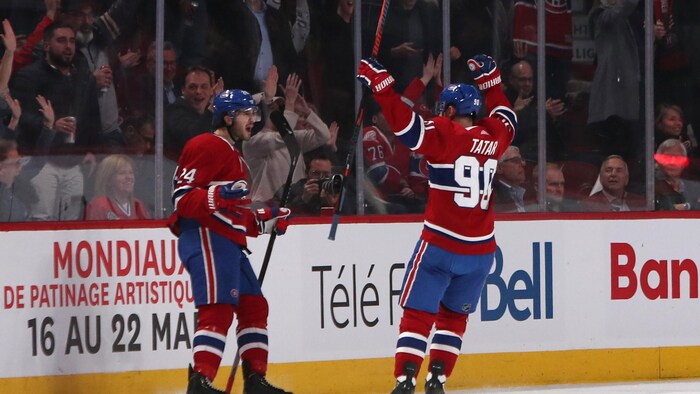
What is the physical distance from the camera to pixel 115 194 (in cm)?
638

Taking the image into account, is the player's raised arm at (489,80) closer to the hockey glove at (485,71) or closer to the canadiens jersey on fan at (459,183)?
the hockey glove at (485,71)

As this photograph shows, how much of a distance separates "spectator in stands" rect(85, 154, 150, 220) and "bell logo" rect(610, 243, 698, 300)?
235 cm

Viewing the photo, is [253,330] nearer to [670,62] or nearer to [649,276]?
[649,276]

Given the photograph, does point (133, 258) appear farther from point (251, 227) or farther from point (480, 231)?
point (480, 231)

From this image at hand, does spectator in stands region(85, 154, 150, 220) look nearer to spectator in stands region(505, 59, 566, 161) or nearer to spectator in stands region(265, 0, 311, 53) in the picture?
spectator in stands region(265, 0, 311, 53)

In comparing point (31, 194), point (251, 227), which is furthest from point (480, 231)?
point (31, 194)

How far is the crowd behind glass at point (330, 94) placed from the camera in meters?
6.26

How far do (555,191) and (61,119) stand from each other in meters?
2.54

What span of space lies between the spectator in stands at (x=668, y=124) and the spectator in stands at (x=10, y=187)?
329cm

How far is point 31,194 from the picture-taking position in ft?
20.2

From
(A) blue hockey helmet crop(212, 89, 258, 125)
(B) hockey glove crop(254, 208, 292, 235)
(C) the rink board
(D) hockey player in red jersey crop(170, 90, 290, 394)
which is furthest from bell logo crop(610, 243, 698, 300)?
(A) blue hockey helmet crop(212, 89, 258, 125)

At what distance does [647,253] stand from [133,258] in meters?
2.61

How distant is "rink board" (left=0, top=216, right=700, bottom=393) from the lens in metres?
5.98

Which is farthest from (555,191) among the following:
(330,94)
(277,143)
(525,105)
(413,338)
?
(413,338)
